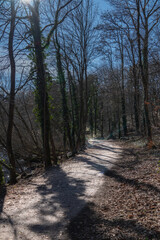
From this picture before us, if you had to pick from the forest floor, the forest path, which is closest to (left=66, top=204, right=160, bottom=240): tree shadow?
the forest floor

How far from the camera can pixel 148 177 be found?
6.82m

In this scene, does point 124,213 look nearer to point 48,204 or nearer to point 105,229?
point 105,229

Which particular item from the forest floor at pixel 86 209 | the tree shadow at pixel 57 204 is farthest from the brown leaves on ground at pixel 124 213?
the tree shadow at pixel 57 204

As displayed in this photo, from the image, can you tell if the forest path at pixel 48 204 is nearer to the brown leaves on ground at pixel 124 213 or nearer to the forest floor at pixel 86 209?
the forest floor at pixel 86 209

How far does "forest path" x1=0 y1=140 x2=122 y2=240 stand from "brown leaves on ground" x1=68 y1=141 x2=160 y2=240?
0.34 m

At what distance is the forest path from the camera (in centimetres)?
429

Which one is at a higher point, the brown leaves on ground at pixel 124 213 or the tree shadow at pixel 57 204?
the brown leaves on ground at pixel 124 213

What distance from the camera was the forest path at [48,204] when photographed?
14.1 ft

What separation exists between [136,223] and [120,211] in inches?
32.1

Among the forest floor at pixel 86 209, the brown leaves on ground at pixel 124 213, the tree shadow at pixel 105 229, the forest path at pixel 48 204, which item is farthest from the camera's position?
the forest path at pixel 48 204

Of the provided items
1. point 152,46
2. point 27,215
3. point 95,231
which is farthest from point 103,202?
point 152,46

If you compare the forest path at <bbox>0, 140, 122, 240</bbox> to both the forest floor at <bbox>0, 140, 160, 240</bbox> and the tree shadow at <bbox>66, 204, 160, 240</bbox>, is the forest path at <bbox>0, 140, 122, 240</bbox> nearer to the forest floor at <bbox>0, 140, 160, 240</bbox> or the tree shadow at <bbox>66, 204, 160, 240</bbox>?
the forest floor at <bbox>0, 140, 160, 240</bbox>

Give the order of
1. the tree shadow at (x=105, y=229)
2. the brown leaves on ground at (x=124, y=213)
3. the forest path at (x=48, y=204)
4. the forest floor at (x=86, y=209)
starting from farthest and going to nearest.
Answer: the forest path at (x=48, y=204) → the forest floor at (x=86, y=209) → the brown leaves on ground at (x=124, y=213) → the tree shadow at (x=105, y=229)

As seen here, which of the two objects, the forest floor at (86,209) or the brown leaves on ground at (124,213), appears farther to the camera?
the forest floor at (86,209)
